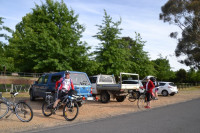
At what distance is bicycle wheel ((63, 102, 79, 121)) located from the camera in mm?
7871

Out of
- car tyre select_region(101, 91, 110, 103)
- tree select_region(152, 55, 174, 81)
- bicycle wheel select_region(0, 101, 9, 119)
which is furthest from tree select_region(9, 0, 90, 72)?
tree select_region(152, 55, 174, 81)

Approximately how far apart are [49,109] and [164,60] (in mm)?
40165

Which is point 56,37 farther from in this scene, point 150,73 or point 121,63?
point 150,73

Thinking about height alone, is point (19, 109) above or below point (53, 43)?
below

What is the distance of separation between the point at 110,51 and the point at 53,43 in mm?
5883

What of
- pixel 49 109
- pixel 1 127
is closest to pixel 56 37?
pixel 49 109

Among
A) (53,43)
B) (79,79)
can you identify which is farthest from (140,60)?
(79,79)

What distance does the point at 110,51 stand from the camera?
70.7ft

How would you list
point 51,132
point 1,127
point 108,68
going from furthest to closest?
A: point 108,68 < point 1,127 < point 51,132

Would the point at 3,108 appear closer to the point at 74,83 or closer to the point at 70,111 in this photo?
the point at 70,111

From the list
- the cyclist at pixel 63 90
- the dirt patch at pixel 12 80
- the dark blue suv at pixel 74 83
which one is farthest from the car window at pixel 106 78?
the dirt patch at pixel 12 80

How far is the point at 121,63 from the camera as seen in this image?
2181cm

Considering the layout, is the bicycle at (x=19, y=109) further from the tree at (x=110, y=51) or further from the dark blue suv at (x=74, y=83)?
the tree at (x=110, y=51)

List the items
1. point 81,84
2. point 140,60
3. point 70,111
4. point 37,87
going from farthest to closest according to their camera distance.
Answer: point 140,60
point 37,87
point 81,84
point 70,111
